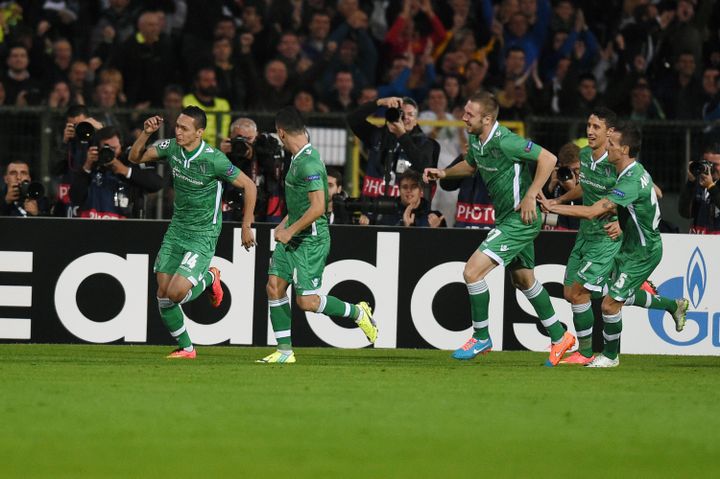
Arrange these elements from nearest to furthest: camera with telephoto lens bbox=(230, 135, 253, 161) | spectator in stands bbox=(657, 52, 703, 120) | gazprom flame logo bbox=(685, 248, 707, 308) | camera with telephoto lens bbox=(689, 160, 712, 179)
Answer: camera with telephoto lens bbox=(230, 135, 253, 161) → camera with telephoto lens bbox=(689, 160, 712, 179) → gazprom flame logo bbox=(685, 248, 707, 308) → spectator in stands bbox=(657, 52, 703, 120)

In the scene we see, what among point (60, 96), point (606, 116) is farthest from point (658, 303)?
point (60, 96)

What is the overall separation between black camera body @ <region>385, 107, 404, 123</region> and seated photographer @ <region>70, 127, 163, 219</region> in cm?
243

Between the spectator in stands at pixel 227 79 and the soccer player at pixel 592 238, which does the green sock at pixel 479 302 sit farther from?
the spectator in stands at pixel 227 79

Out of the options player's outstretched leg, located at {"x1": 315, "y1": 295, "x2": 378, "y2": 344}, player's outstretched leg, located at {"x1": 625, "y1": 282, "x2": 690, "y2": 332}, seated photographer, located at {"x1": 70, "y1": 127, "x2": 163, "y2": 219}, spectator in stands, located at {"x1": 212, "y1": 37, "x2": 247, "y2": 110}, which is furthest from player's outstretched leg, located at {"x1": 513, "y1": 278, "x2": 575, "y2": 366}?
spectator in stands, located at {"x1": 212, "y1": 37, "x2": 247, "y2": 110}

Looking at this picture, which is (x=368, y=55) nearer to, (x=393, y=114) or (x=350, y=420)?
(x=393, y=114)

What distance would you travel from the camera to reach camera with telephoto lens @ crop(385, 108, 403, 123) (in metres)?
14.1

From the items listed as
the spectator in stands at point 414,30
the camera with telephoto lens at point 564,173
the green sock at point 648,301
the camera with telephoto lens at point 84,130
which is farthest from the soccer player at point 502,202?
the spectator in stands at point 414,30

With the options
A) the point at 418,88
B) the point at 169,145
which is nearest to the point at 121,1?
the point at 418,88

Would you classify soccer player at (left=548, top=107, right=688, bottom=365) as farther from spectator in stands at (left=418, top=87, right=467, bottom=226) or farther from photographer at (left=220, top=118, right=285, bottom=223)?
spectator in stands at (left=418, top=87, right=467, bottom=226)

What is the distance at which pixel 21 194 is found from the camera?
14.8m

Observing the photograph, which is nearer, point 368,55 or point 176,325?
point 176,325

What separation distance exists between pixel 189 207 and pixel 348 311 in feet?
5.52

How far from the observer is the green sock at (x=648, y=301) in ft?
41.9

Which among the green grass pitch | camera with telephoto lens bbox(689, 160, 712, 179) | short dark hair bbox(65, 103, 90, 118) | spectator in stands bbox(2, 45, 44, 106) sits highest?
spectator in stands bbox(2, 45, 44, 106)
